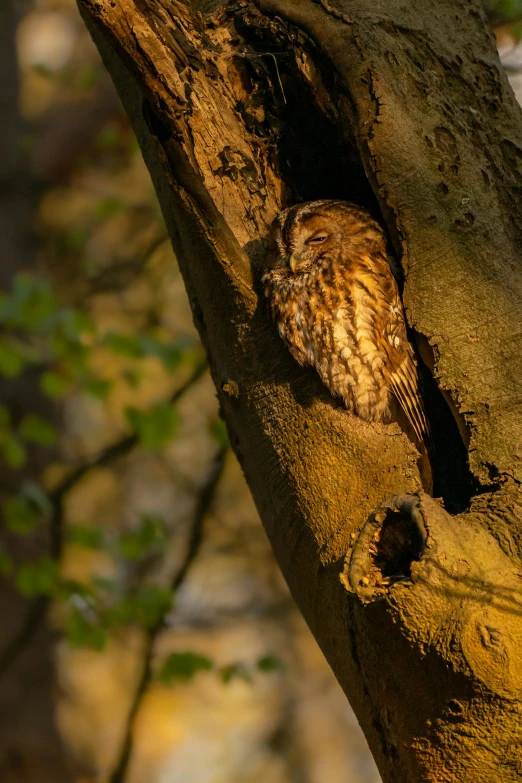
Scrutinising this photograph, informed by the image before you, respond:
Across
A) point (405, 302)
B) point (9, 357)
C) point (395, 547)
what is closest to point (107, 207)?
point (9, 357)

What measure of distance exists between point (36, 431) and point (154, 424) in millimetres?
789

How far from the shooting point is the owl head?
217 cm

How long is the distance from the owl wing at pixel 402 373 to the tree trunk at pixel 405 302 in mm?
55

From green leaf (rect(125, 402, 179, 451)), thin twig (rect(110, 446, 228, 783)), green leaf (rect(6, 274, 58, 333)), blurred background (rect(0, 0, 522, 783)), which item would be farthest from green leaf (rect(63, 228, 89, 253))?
thin twig (rect(110, 446, 228, 783))

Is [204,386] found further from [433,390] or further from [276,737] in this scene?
[433,390]

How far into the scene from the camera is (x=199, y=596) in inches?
229

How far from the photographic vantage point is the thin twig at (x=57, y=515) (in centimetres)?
519

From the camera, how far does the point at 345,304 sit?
6.97 feet

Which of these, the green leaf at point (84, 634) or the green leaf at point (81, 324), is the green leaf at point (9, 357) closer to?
the green leaf at point (81, 324)

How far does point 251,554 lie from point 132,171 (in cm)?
329

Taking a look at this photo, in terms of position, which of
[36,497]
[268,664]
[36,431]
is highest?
[36,431]

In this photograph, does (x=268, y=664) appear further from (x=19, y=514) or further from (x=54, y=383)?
(x=54, y=383)

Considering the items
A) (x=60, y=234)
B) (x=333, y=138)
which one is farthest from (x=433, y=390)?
(x=60, y=234)

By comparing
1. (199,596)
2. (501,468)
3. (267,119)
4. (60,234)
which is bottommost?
(199,596)
